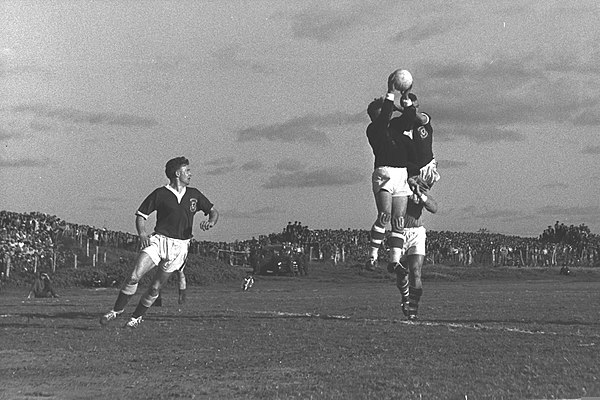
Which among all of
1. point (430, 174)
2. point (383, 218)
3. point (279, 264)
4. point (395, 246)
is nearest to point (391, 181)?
point (383, 218)

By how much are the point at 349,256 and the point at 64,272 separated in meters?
30.4

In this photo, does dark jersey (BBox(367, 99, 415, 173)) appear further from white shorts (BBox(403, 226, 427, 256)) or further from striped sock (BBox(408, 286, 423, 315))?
striped sock (BBox(408, 286, 423, 315))

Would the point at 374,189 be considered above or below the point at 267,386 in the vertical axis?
above

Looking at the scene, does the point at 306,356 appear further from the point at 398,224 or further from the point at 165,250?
the point at 165,250

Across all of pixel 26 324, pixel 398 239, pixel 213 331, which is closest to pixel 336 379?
pixel 213 331

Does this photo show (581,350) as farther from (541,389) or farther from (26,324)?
(26,324)

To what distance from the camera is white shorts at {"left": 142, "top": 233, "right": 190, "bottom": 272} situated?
→ 1254 cm

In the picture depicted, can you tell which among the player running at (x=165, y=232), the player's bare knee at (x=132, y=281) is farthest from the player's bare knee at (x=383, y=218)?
the player's bare knee at (x=132, y=281)

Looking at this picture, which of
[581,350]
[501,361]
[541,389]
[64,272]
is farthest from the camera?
[64,272]

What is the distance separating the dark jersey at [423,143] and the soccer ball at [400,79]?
609 millimetres

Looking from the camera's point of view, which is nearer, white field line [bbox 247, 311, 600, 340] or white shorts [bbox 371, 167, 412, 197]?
white field line [bbox 247, 311, 600, 340]

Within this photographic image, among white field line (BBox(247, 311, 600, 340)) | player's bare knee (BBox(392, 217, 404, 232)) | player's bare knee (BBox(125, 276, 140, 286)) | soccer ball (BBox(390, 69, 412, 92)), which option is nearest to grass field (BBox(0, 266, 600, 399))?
white field line (BBox(247, 311, 600, 340))

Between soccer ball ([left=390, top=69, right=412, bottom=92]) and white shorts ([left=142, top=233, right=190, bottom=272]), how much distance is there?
11.2ft

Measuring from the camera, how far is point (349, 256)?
70.2 m
